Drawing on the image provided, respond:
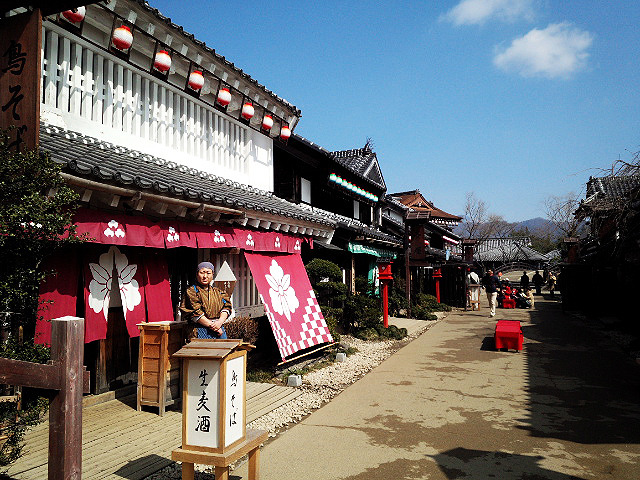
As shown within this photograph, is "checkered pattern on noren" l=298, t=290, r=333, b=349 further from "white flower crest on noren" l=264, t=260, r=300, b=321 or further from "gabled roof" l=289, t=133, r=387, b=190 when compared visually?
"gabled roof" l=289, t=133, r=387, b=190

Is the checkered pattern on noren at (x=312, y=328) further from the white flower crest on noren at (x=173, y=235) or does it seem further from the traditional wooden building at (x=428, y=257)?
the traditional wooden building at (x=428, y=257)

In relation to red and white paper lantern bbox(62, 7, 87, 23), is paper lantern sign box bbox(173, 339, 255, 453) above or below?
below

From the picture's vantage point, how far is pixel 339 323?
14445 mm

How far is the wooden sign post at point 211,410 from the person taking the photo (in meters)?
4.10

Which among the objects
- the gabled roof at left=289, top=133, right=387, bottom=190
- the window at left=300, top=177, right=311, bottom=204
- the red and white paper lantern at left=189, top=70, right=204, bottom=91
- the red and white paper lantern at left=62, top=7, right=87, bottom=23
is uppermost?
the gabled roof at left=289, top=133, right=387, bottom=190

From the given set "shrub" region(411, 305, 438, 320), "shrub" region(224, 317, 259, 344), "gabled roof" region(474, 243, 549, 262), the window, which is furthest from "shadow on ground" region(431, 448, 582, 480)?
"gabled roof" region(474, 243, 549, 262)

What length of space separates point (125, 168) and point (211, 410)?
3811mm

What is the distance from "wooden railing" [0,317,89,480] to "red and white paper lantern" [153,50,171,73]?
21.0 feet

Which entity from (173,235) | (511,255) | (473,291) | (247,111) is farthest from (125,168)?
(511,255)

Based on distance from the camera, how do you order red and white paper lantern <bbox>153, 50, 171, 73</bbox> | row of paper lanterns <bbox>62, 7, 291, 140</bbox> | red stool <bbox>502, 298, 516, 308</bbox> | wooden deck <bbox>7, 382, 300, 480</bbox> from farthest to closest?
1. red stool <bbox>502, 298, 516, 308</bbox>
2. red and white paper lantern <bbox>153, 50, 171, 73</bbox>
3. row of paper lanterns <bbox>62, 7, 291, 140</bbox>
4. wooden deck <bbox>7, 382, 300, 480</bbox>

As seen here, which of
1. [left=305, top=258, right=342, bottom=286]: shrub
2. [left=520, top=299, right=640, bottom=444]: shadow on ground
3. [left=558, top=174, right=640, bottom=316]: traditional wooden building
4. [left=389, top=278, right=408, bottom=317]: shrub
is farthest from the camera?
[left=389, top=278, right=408, bottom=317]: shrub

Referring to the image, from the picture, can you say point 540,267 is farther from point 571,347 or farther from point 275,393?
point 275,393

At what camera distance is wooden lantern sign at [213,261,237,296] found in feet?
25.3

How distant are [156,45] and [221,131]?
262cm
